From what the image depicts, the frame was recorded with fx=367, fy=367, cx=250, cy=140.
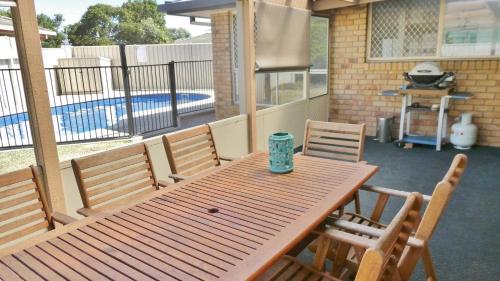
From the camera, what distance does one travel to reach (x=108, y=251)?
1347 millimetres

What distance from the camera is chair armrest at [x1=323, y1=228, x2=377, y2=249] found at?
144 centimetres

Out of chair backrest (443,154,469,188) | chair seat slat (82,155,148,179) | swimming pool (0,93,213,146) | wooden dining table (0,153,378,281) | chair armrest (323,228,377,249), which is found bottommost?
swimming pool (0,93,213,146)

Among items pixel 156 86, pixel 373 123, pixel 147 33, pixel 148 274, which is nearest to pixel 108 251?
pixel 148 274

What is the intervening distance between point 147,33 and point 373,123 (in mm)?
15410

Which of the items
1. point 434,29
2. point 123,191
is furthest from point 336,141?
point 434,29

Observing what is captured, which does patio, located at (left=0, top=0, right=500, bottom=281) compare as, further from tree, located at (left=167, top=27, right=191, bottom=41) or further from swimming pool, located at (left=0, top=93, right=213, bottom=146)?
tree, located at (left=167, top=27, right=191, bottom=41)

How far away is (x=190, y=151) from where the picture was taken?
8.52ft

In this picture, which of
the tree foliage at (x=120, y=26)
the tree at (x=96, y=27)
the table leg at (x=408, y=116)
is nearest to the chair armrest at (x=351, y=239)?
the table leg at (x=408, y=116)

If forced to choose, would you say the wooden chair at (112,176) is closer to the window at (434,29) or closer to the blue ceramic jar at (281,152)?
the blue ceramic jar at (281,152)

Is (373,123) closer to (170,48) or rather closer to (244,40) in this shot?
(244,40)

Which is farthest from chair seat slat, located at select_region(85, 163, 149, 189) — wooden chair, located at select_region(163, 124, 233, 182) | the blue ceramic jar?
the blue ceramic jar

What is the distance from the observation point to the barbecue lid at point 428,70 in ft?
16.1

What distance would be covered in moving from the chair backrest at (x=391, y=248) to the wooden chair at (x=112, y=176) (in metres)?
1.38

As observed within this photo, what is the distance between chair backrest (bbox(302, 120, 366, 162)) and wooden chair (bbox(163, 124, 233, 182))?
67 centimetres
